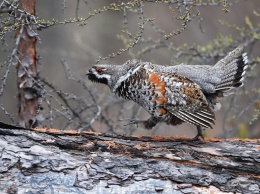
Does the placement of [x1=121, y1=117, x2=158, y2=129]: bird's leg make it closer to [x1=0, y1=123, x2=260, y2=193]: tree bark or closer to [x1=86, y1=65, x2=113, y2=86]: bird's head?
[x1=86, y1=65, x2=113, y2=86]: bird's head

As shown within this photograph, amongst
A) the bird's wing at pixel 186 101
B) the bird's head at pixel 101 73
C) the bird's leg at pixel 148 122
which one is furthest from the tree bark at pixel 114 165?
the bird's head at pixel 101 73

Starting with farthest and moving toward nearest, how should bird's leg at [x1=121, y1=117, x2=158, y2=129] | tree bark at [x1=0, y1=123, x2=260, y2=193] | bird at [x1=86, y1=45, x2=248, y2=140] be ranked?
bird's leg at [x1=121, y1=117, x2=158, y2=129]
bird at [x1=86, y1=45, x2=248, y2=140]
tree bark at [x1=0, y1=123, x2=260, y2=193]

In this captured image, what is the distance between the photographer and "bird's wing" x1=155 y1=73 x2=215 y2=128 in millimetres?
5238

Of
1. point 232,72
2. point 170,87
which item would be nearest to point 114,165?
point 170,87

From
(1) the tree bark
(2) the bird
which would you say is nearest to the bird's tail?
(2) the bird

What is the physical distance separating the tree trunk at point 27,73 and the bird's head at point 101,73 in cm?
70

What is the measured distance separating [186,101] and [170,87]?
22 cm

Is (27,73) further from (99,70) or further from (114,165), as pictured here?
(114,165)

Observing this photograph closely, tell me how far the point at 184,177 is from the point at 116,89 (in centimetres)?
145

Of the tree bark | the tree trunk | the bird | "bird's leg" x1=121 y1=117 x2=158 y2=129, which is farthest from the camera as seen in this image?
the tree trunk

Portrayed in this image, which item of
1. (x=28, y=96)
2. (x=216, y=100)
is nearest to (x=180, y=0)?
(x=216, y=100)

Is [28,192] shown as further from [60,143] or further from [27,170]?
[60,143]

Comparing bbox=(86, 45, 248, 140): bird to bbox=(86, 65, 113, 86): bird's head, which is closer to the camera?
bbox=(86, 45, 248, 140): bird

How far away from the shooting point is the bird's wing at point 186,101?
206 inches
